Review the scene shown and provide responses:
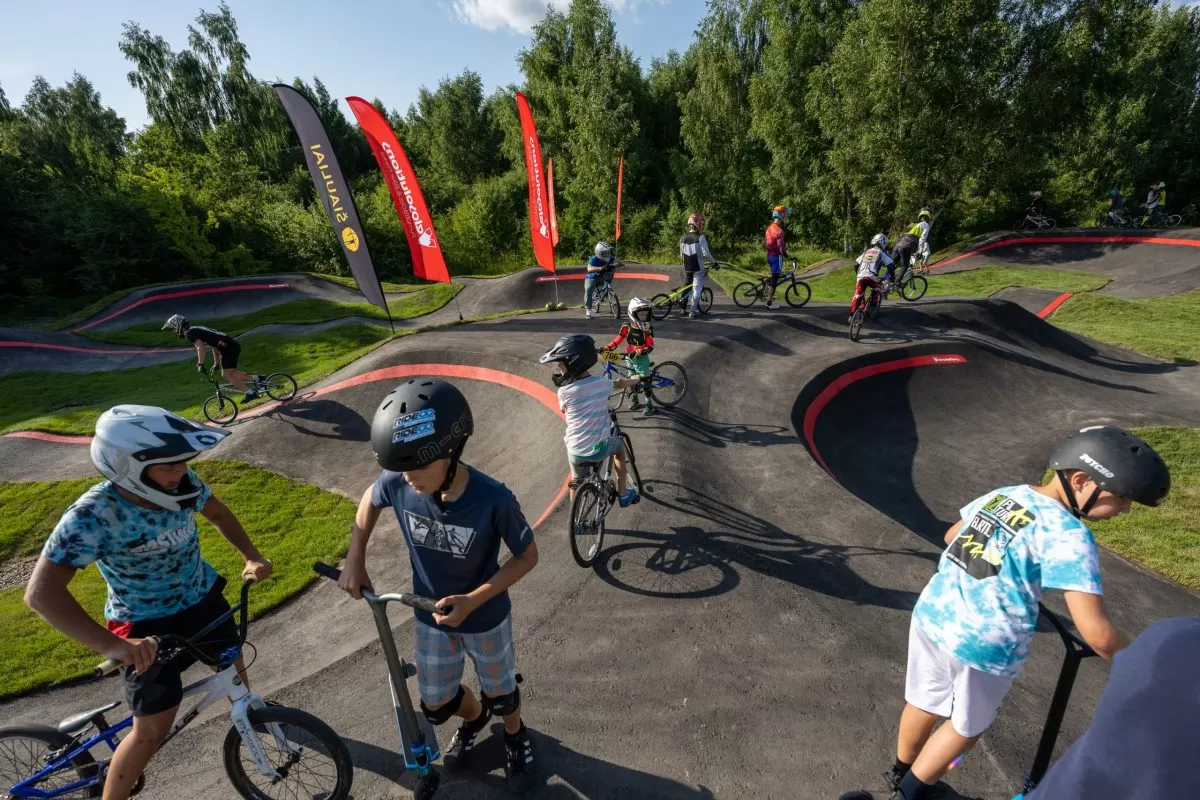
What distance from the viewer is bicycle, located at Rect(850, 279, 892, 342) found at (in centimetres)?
1308

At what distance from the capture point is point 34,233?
29656mm

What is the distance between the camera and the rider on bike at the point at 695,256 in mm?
Result: 13172

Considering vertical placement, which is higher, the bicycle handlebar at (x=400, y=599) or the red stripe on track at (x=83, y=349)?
the bicycle handlebar at (x=400, y=599)

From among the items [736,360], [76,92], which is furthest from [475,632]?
[76,92]

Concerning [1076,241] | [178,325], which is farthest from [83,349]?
[1076,241]

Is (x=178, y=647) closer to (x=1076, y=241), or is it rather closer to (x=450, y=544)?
(x=450, y=544)

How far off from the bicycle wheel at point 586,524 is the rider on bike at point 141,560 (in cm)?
272

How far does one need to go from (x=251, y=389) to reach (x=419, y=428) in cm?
1238

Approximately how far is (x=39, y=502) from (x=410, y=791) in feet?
35.2

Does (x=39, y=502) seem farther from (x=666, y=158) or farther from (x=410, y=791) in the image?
(x=666, y=158)

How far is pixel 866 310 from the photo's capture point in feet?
47.0

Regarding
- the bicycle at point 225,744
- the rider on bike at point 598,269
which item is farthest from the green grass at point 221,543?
the rider on bike at point 598,269

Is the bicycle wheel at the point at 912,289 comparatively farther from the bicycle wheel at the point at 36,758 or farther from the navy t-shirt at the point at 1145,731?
the bicycle wheel at the point at 36,758

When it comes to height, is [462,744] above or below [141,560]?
below
